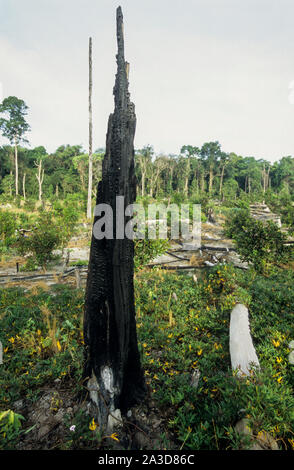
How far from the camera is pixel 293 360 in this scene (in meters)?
2.77

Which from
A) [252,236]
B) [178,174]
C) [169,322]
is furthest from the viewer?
[178,174]

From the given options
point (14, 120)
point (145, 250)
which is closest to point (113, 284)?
point (145, 250)

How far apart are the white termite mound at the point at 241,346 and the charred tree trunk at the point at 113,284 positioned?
1411 mm

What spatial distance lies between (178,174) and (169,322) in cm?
3433

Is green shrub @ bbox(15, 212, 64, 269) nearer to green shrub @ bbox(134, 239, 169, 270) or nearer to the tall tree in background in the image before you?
green shrub @ bbox(134, 239, 169, 270)

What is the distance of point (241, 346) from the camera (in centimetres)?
307

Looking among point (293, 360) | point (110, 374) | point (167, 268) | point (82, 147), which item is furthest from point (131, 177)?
point (82, 147)

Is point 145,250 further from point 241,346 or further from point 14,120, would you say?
point 14,120

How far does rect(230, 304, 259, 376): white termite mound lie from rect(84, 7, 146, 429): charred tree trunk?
1411 mm

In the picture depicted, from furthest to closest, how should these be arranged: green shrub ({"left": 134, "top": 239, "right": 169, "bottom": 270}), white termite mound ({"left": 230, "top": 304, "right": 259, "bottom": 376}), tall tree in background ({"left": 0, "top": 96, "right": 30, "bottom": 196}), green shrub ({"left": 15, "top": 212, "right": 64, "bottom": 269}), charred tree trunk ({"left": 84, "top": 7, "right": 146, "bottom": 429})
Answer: tall tree in background ({"left": 0, "top": 96, "right": 30, "bottom": 196}), green shrub ({"left": 15, "top": 212, "right": 64, "bottom": 269}), green shrub ({"left": 134, "top": 239, "right": 169, "bottom": 270}), white termite mound ({"left": 230, "top": 304, "right": 259, "bottom": 376}), charred tree trunk ({"left": 84, "top": 7, "right": 146, "bottom": 429})

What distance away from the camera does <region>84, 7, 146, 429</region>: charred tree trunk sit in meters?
1.99

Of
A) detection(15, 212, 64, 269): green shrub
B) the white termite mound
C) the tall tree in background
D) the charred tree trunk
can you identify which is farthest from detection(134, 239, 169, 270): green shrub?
the tall tree in background

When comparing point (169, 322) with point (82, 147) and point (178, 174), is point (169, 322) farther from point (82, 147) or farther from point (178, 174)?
point (82, 147)

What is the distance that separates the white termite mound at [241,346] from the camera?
8.73 feet
